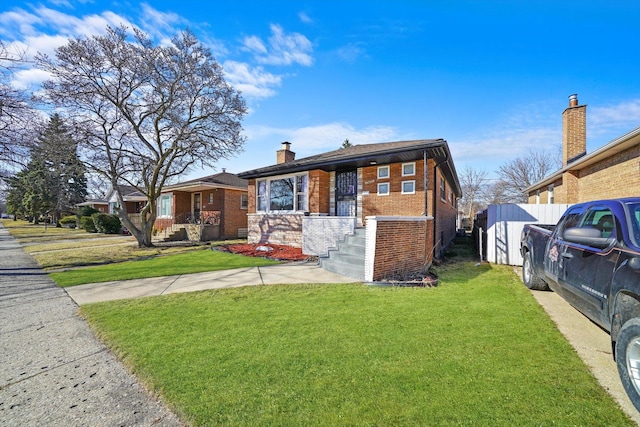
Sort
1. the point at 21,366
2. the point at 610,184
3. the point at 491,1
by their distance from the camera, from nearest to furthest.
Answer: the point at 21,366, the point at 491,1, the point at 610,184

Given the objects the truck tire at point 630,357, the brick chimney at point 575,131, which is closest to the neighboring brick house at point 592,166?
the brick chimney at point 575,131

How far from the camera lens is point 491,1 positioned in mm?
7918

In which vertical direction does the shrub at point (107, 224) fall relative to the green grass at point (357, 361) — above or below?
above

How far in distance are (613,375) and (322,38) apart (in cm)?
1072

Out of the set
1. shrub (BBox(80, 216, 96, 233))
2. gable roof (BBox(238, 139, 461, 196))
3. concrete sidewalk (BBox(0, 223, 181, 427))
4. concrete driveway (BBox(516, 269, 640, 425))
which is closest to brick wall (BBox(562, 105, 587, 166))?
gable roof (BBox(238, 139, 461, 196))

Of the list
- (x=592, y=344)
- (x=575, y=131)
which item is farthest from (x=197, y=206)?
(x=575, y=131)

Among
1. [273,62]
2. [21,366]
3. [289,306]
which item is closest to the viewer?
[21,366]

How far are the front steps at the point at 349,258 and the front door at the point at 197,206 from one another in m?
15.0

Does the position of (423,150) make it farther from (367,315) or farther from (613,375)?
(613,375)

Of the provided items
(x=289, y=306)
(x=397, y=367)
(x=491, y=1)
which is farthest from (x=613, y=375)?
(x=491, y=1)

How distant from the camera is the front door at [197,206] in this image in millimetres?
20578

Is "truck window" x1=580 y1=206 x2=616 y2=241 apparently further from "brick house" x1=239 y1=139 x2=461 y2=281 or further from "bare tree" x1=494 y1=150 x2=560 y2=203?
"bare tree" x1=494 y1=150 x2=560 y2=203

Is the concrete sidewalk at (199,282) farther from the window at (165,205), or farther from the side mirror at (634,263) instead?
the window at (165,205)

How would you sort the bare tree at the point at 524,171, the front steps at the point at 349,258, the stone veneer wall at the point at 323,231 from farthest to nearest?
the bare tree at the point at 524,171 < the stone veneer wall at the point at 323,231 < the front steps at the point at 349,258
